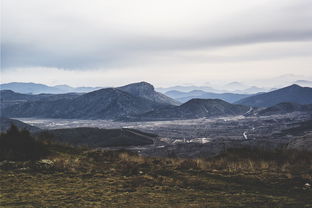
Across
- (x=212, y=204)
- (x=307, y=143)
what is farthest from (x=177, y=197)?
(x=307, y=143)

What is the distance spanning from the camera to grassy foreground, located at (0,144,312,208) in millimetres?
13838

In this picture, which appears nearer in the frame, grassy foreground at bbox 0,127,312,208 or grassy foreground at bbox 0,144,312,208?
grassy foreground at bbox 0,144,312,208

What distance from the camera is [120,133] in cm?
14188

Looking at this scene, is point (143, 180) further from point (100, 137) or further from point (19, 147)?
point (100, 137)

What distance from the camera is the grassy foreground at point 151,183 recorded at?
45.4 feet

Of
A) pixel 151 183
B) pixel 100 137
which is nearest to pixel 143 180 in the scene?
pixel 151 183

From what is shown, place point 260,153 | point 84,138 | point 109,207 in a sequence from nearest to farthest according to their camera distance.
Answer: point 109,207 < point 260,153 < point 84,138

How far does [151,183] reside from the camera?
17.4 m

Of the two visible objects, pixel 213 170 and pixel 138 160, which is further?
pixel 138 160

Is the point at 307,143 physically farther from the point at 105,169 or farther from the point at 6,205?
the point at 6,205

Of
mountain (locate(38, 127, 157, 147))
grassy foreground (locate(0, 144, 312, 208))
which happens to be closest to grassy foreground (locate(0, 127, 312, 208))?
grassy foreground (locate(0, 144, 312, 208))

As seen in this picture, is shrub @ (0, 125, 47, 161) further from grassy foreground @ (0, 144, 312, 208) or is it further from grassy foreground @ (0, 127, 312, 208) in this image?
grassy foreground @ (0, 144, 312, 208)

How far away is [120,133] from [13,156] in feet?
391

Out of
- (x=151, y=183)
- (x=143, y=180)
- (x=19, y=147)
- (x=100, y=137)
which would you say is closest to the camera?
(x=151, y=183)
